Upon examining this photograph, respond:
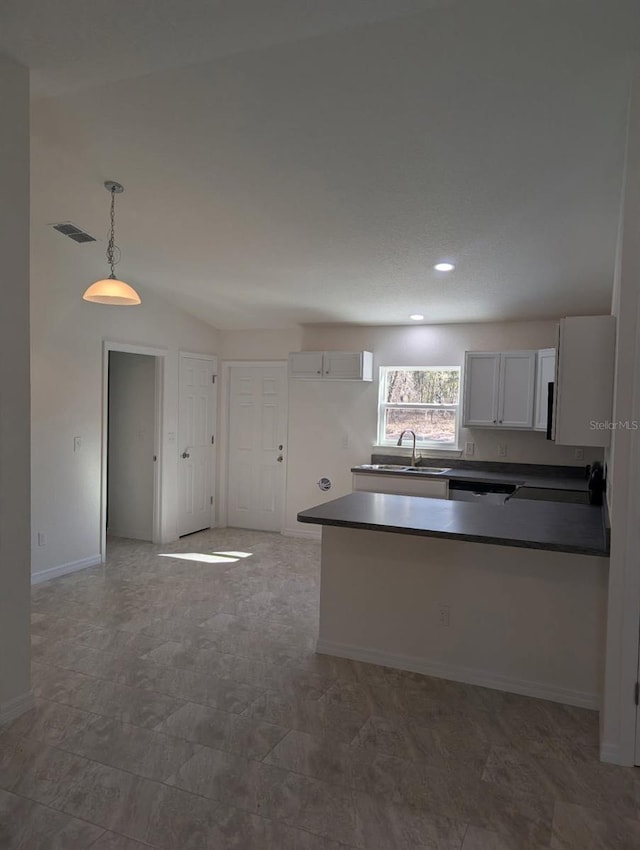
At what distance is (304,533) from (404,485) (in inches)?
61.9

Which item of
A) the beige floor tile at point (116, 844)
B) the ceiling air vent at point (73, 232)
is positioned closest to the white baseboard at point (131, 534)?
the ceiling air vent at point (73, 232)

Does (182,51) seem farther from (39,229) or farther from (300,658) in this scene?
(300,658)

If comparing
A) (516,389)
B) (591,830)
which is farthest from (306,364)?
(591,830)

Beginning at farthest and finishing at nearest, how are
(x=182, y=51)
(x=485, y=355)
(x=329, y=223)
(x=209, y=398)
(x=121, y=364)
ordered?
(x=209, y=398)
(x=121, y=364)
(x=485, y=355)
(x=329, y=223)
(x=182, y=51)

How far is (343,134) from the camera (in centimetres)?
299

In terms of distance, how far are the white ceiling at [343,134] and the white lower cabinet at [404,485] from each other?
5.76ft

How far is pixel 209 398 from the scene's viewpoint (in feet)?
22.5

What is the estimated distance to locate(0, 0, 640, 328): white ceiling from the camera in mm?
2316

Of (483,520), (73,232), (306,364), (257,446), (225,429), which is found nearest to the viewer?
(483,520)

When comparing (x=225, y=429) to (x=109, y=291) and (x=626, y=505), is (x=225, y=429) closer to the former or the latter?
(x=109, y=291)

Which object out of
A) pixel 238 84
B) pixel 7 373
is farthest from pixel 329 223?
pixel 7 373

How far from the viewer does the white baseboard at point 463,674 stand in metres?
3.00

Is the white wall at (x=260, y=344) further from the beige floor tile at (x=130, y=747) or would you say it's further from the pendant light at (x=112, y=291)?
the beige floor tile at (x=130, y=747)

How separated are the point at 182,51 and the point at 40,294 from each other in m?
2.80
